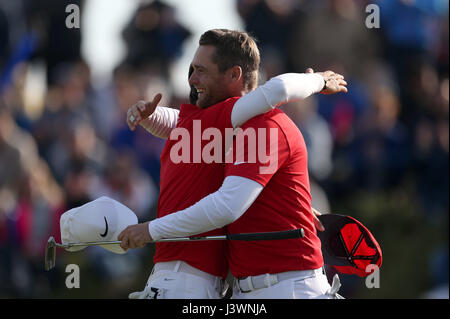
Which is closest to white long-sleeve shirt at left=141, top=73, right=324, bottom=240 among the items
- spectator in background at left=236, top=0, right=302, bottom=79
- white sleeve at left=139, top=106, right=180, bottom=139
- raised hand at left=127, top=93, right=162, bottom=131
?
raised hand at left=127, top=93, right=162, bottom=131

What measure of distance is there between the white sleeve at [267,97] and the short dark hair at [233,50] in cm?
38

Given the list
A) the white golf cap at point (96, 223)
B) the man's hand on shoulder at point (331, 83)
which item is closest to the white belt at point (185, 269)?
the white golf cap at point (96, 223)

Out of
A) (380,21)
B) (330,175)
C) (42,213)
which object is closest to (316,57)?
(380,21)

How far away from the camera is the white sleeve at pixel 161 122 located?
522 centimetres

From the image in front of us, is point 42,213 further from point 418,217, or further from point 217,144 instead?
point 217,144

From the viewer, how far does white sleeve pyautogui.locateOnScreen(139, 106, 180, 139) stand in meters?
5.22

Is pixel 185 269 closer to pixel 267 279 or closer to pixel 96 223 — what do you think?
pixel 267 279

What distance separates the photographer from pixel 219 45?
189 inches

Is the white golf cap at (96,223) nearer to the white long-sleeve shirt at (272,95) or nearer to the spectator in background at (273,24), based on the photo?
the white long-sleeve shirt at (272,95)

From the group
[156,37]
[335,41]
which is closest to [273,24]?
[335,41]

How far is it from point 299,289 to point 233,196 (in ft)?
2.07

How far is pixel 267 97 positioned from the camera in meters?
4.40

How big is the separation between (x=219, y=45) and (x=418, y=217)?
4.80 meters

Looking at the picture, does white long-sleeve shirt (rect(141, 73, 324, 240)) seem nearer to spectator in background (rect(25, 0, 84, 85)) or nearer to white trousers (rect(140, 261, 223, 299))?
white trousers (rect(140, 261, 223, 299))
